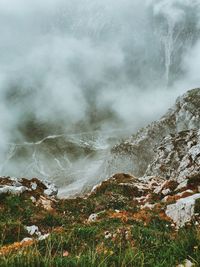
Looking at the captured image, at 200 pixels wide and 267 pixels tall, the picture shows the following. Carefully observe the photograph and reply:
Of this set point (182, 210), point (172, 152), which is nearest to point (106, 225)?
point (182, 210)

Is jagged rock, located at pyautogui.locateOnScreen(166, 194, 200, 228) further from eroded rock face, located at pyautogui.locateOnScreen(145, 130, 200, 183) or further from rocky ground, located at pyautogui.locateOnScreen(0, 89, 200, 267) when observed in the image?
eroded rock face, located at pyautogui.locateOnScreen(145, 130, 200, 183)

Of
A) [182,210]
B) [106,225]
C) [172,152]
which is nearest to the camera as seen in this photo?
[106,225]

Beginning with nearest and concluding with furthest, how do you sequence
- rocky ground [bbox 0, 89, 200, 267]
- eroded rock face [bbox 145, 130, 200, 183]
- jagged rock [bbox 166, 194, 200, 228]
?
rocky ground [bbox 0, 89, 200, 267], jagged rock [bbox 166, 194, 200, 228], eroded rock face [bbox 145, 130, 200, 183]

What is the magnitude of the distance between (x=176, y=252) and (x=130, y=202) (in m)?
27.0

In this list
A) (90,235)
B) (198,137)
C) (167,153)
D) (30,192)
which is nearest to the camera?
(90,235)

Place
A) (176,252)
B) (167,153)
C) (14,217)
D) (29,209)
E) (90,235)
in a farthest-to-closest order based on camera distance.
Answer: (167,153), (29,209), (14,217), (90,235), (176,252)

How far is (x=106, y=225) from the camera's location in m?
18.6

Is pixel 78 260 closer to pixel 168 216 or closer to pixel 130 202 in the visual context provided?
pixel 168 216

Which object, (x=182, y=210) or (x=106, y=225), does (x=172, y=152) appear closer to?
(x=182, y=210)

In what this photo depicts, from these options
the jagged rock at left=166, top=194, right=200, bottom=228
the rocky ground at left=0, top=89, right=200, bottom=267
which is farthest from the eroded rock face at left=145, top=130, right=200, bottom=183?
the jagged rock at left=166, top=194, right=200, bottom=228

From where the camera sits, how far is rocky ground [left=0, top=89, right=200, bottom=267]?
7411 mm

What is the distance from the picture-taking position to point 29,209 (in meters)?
25.3

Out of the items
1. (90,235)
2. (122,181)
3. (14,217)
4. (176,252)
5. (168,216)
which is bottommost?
(176,252)

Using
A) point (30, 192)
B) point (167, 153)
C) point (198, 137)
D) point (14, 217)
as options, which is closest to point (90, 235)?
point (14, 217)
